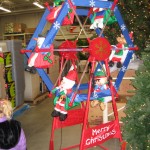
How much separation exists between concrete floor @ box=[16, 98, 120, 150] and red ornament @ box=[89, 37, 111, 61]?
5.17 feet

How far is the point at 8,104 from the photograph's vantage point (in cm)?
223

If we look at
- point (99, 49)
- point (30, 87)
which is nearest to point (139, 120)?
point (99, 49)

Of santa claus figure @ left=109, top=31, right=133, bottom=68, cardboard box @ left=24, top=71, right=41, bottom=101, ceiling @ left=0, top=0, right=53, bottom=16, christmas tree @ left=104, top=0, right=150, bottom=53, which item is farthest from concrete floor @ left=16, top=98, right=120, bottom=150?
ceiling @ left=0, top=0, right=53, bottom=16

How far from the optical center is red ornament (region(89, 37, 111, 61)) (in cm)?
212

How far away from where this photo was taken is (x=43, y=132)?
3957mm

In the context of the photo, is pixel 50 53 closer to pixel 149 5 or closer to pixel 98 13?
pixel 98 13

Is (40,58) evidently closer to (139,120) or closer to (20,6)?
(139,120)

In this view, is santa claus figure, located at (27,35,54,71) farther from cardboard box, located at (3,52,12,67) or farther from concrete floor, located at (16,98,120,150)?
cardboard box, located at (3,52,12,67)

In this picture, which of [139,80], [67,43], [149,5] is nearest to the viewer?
[139,80]

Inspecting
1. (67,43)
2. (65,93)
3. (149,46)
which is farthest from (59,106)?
(149,46)

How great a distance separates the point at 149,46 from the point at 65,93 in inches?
34.9

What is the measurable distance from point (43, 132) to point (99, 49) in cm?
230

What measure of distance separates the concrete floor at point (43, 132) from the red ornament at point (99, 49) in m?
1.58

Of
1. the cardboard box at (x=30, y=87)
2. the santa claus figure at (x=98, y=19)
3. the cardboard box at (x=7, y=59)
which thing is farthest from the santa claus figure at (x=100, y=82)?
the cardboard box at (x=30, y=87)
